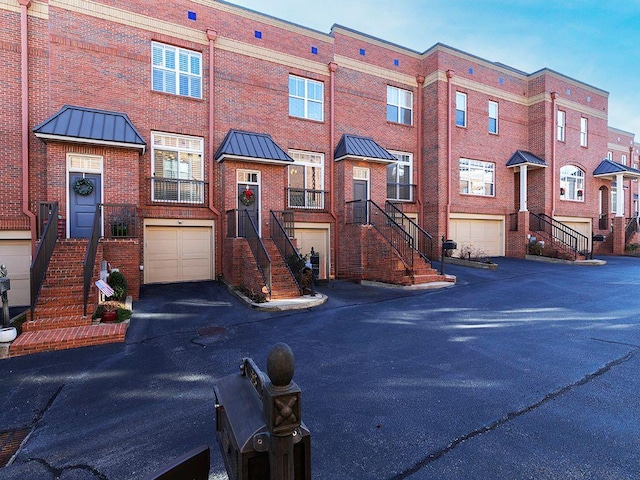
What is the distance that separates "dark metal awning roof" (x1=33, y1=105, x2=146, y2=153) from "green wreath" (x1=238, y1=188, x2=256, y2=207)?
3.37 m

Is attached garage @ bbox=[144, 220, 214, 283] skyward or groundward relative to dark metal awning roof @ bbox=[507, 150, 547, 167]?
groundward

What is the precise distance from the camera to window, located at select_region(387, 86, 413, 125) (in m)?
16.2

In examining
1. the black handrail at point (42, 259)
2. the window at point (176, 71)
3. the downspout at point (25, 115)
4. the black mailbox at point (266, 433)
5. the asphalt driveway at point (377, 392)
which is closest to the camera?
the black mailbox at point (266, 433)

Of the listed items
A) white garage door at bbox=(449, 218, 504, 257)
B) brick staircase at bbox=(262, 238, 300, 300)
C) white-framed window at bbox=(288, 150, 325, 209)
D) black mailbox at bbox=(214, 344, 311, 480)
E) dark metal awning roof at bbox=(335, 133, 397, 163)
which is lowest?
brick staircase at bbox=(262, 238, 300, 300)

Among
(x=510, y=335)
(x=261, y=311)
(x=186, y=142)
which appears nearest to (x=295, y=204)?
(x=186, y=142)

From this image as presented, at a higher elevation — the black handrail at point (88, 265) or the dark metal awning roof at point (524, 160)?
the dark metal awning roof at point (524, 160)

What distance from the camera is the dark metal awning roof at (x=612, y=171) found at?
66.2 feet

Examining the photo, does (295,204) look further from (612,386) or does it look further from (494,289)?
(612,386)

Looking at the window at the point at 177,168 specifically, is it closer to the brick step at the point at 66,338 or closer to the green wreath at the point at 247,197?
the green wreath at the point at 247,197

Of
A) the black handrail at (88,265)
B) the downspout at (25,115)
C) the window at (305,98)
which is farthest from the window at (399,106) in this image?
the downspout at (25,115)

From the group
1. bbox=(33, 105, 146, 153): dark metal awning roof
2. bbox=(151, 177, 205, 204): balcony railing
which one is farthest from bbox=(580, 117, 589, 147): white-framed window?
bbox=(33, 105, 146, 153): dark metal awning roof

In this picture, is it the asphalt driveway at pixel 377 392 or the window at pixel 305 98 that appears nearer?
the asphalt driveway at pixel 377 392

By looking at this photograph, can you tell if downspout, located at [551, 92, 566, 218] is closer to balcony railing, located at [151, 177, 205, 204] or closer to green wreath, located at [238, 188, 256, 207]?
green wreath, located at [238, 188, 256, 207]

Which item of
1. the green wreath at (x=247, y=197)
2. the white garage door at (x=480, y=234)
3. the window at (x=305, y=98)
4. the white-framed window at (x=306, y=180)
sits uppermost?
the window at (x=305, y=98)
